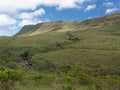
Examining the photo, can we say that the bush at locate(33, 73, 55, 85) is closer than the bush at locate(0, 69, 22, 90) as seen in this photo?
No

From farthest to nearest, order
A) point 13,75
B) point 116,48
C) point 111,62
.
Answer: point 116,48
point 111,62
point 13,75

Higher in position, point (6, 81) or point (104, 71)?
point (6, 81)

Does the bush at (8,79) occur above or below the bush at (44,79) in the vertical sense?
above

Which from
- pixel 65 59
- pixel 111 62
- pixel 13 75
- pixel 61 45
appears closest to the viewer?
pixel 13 75

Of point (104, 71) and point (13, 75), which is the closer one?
point (13, 75)

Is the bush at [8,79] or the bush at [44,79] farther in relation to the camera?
the bush at [44,79]

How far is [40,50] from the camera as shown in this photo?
402 ft

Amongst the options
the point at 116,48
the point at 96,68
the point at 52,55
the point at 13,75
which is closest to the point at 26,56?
the point at 52,55

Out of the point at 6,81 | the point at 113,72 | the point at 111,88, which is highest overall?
the point at 6,81

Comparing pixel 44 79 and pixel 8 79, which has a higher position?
pixel 8 79

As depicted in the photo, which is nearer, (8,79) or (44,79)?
(8,79)

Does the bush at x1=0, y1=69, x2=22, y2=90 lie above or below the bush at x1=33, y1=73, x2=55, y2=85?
above

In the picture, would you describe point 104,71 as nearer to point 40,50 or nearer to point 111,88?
point 40,50

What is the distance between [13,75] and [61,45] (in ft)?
380
